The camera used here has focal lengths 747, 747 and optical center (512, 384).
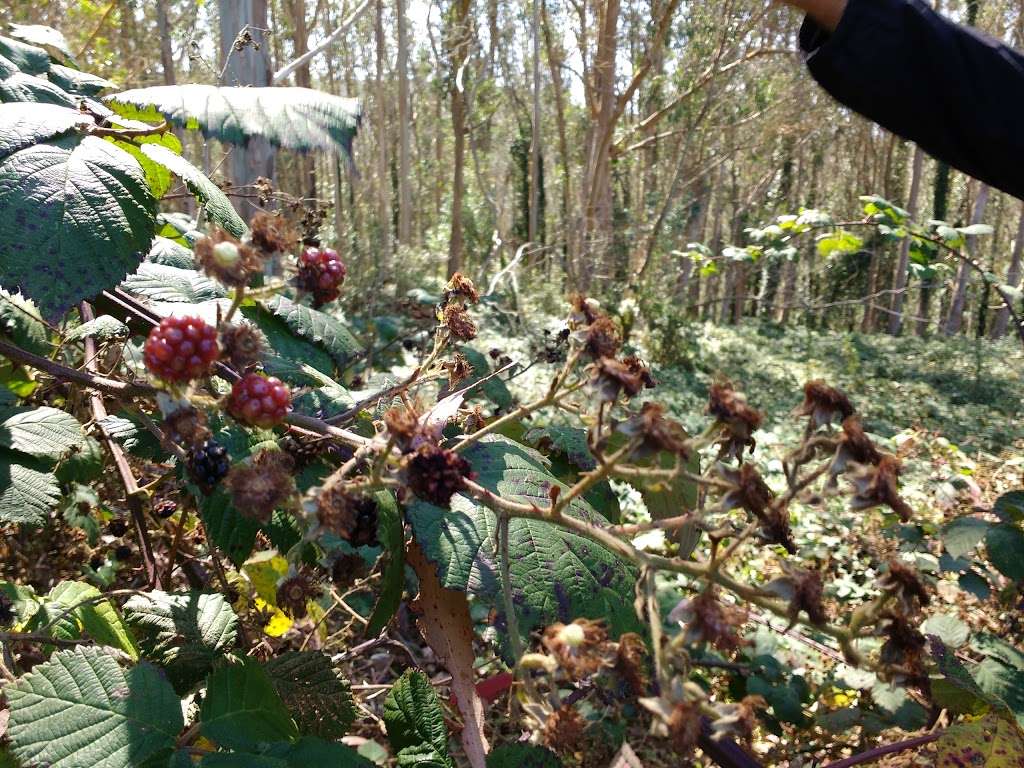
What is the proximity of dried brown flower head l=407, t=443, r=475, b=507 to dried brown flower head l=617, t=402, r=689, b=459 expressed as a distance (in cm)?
11

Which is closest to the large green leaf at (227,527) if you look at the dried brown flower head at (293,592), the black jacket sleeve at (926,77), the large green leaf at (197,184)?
the dried brown flower head at (293,592)

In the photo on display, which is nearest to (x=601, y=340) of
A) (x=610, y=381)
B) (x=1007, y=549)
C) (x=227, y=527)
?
(x=610, y=381)

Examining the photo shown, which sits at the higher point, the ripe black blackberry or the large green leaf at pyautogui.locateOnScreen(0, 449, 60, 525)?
the ripe black blackberry

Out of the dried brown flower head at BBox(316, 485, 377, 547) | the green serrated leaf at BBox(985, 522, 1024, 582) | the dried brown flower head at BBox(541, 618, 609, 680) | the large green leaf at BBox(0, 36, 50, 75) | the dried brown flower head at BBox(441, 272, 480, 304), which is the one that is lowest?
the green serrated leaf at BBox(985, 522, 1024, 582)

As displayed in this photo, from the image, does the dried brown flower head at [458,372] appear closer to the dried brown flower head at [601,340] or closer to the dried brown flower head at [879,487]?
the dried brown flower head at [601,340]

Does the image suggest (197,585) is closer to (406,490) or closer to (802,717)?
(406,490)

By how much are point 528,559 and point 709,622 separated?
0.60 feet

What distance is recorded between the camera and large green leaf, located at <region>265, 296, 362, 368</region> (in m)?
0.91

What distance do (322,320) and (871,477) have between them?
68 cm

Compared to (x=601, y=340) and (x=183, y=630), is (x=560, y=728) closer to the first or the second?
(x=601, y=340)

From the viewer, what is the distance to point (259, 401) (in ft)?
→ 1.64

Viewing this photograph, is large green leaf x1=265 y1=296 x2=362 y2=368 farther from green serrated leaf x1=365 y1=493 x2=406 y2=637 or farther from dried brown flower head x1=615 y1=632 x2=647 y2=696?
dried brown flower head x1=615 y1=632 x2=647 y2=696

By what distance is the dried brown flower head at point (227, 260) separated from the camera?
508mm

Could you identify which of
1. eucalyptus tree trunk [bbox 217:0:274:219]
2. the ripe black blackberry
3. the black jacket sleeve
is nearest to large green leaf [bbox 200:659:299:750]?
the ripe black blackberry
